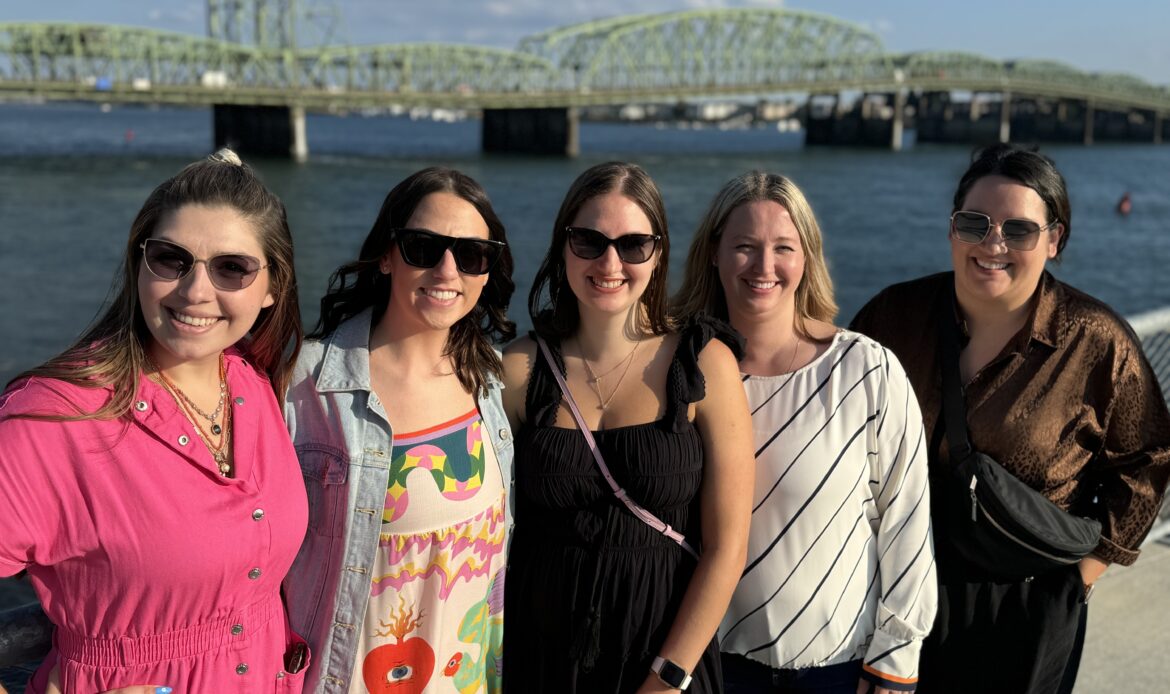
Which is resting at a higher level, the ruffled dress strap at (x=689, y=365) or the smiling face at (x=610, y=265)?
the smiling face at (x=610, y=265)

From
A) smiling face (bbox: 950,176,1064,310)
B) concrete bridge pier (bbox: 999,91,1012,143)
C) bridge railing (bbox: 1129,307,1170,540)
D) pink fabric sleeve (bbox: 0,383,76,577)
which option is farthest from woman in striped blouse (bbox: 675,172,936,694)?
concrete bridge pier (bbox: 999,91,1012,143)

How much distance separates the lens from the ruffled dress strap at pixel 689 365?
2.93 metres

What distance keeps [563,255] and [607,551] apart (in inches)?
35.7

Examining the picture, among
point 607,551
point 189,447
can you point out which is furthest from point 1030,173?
point 189,447

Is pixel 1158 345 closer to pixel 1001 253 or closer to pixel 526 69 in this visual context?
pixel 1001 253

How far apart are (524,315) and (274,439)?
21.1 meters

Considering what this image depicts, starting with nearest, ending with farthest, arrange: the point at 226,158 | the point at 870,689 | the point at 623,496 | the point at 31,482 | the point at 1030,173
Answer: the point at 31,482 < the point at 226,158 < the point at 623,496 < the point at 870,689 < the point at 1030,173

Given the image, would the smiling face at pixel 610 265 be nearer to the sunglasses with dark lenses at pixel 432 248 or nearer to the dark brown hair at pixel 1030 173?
the sunglasses with dark lenses at pixel 432 248

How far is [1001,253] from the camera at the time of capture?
11.4ft

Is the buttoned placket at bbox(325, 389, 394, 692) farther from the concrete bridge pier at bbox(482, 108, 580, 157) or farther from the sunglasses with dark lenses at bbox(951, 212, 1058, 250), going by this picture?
the concrete bridge pier at bbox(482, 108, 580, 157)

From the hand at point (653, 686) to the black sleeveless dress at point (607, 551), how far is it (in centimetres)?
2

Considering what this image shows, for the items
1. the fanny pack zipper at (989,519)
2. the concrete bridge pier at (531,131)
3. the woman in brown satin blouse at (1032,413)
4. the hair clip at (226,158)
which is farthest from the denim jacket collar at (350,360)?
the concrete bridge pier at (531,131)

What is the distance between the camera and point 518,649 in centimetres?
303

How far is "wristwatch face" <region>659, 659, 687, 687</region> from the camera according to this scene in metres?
2.87
